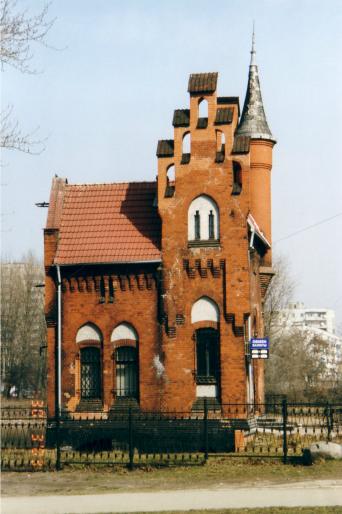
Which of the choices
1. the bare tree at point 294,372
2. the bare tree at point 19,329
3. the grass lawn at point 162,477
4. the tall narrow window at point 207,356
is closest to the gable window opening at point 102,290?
the tall narrow window at point 207,356

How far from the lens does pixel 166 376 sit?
84.0 feet

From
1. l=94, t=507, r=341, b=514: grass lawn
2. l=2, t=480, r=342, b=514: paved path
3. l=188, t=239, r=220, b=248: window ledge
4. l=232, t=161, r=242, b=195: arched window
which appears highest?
l=232, t=161, r=242, b=195: arched window

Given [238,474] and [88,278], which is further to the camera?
[88,278]

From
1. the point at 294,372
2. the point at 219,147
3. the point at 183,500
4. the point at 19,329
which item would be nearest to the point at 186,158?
the point at 219,147

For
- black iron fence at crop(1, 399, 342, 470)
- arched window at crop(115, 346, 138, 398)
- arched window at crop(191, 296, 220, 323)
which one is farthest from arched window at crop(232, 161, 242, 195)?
black iron fence at crop(1, 399, 342, 470)

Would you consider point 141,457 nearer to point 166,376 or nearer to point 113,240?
point 166,376

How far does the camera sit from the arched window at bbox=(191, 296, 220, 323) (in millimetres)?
25734

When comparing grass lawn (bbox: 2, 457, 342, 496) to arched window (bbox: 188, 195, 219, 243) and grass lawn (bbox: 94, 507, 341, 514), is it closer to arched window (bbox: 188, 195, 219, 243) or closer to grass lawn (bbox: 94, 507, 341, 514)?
grass lawn (bbox: 94, 507, 341, 514)

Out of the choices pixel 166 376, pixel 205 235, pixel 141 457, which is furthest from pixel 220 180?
pixel 141 457

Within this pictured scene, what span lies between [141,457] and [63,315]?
5876 mm

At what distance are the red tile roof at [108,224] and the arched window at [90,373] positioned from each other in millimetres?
2714

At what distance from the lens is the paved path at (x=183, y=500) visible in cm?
1521

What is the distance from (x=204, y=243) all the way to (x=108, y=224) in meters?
3.30

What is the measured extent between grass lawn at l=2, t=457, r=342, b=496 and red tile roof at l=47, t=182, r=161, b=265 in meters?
7.76
